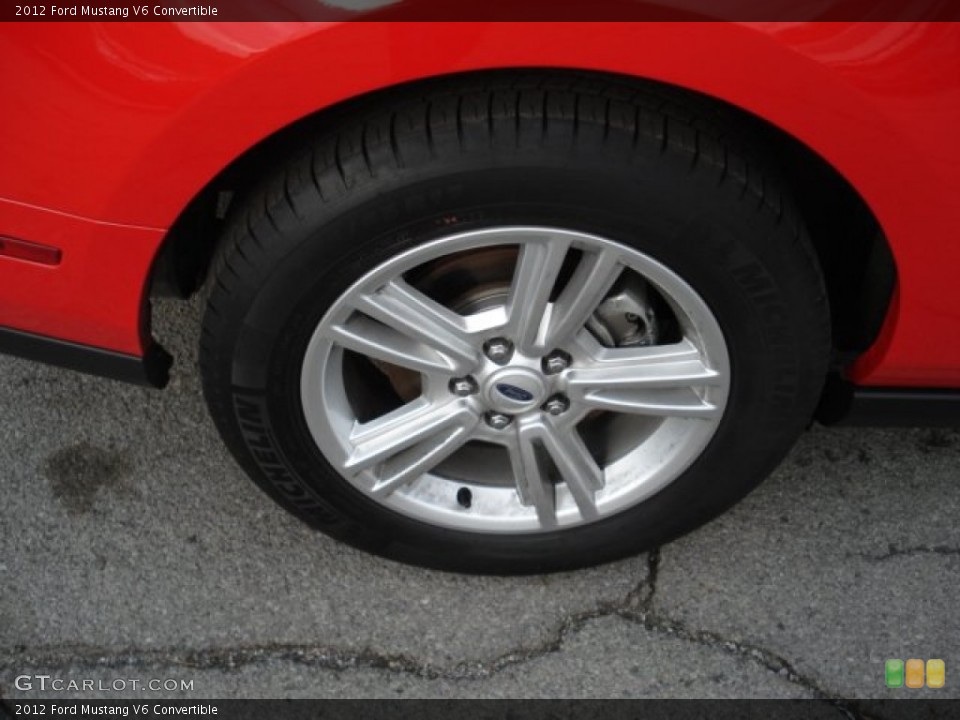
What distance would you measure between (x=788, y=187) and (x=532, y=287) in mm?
428

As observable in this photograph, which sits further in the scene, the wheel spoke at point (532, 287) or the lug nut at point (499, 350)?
the lug nut at point (499, 350)

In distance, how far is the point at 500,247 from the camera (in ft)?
6.25

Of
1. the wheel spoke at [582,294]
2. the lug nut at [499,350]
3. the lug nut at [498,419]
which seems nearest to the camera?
the wheel spoke at [582,294]

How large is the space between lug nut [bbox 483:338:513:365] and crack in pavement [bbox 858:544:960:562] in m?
0.89

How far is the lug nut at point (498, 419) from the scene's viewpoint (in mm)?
2010

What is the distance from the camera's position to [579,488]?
6.81 feet

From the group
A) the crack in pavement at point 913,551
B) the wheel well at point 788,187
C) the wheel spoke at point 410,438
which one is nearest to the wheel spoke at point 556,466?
the wheel spoke at point 410,438

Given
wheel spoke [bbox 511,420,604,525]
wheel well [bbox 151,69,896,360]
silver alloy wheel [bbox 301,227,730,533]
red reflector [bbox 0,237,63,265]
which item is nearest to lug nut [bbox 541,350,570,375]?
silver alloy wheel [bbox 301,227,730,533]

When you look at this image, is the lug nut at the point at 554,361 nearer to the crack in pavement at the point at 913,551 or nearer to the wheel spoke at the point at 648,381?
the wheel spoke at the point at 648,381

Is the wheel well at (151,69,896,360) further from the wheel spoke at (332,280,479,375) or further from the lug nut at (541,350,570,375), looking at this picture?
the lug nut at (541,350,570,375)

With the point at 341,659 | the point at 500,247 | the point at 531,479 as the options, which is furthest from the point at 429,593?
the point at 500,247

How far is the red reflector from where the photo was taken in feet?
5.86

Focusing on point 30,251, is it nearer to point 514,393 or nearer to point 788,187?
point 514,393

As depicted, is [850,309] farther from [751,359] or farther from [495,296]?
[495,296]
